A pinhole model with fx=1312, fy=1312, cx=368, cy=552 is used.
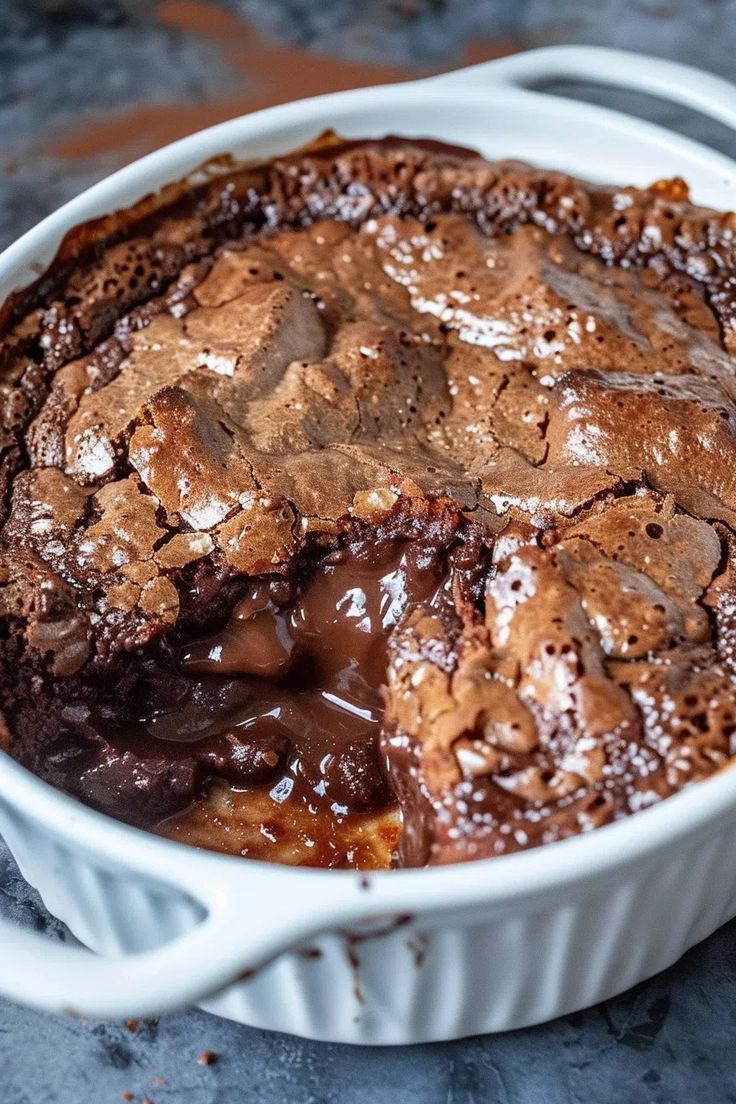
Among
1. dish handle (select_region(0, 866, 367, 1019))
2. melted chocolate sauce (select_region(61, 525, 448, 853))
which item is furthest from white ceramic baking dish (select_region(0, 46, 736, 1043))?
melted chocolate sauce (select_region(61, 525, 448, 853))

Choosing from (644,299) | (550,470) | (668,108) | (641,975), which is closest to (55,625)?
(550,470)

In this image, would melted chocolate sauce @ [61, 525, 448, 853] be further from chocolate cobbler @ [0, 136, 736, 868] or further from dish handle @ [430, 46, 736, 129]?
dish handle @ [430, 46, 736, 129]

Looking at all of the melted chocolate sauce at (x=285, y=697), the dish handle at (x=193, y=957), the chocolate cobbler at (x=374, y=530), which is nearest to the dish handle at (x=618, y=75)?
the chocolate cobbler at (x=374, y=530)

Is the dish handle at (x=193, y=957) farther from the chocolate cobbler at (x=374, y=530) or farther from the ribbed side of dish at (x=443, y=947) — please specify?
the chocolate cobbler at (x=374, y=530)

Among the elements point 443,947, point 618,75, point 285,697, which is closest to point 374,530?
point 285,697

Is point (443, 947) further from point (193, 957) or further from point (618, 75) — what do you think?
point (618, 75)

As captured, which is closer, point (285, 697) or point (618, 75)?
point (285, 697)
